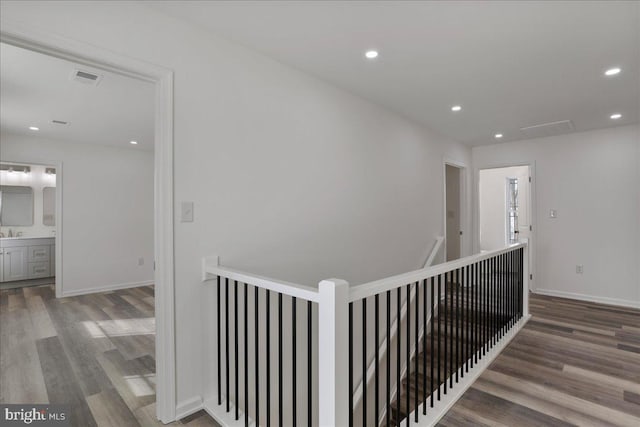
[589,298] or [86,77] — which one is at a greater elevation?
[86,77]

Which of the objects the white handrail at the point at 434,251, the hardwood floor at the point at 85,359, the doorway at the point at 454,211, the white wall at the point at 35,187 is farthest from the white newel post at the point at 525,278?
the white wall at the point at 35,187

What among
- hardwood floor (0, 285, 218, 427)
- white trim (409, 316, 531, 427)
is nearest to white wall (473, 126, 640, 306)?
white trim (409, 316, 531, 427)

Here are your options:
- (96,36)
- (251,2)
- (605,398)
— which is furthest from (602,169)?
(96,36)

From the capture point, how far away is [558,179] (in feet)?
15.4

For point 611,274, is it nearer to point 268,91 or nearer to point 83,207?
point 268,91

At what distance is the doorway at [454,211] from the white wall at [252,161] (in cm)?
235

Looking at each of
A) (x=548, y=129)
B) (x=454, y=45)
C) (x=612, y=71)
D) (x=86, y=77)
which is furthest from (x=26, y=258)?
(x=548, y=129)

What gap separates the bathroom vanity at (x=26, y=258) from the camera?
17.7ft

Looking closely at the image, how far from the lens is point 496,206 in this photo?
7582 mm

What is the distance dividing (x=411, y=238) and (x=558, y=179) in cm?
255

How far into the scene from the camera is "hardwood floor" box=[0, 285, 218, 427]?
1.98 metres

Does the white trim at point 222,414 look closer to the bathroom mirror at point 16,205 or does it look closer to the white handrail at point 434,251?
the white handrail at point 434,251

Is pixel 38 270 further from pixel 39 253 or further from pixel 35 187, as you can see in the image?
pixel 35 187

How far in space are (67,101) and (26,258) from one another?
3.98 metres
